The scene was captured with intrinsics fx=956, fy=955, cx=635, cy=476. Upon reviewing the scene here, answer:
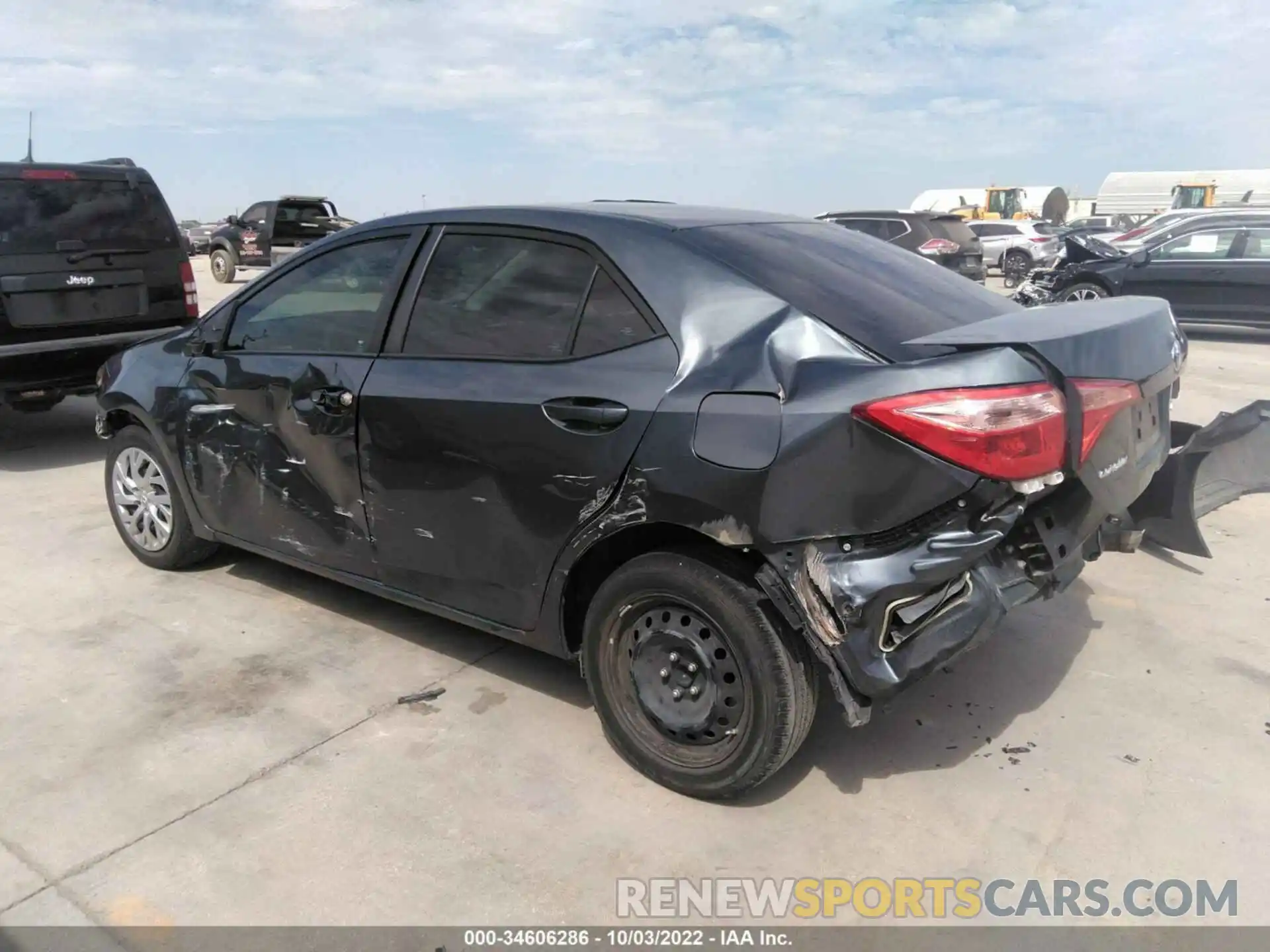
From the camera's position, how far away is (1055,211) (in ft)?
163

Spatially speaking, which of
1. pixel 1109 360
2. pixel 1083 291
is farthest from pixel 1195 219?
pixel 1109 360

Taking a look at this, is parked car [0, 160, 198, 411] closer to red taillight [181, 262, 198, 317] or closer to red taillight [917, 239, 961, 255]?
red taillight [181, 262, 198, 317]

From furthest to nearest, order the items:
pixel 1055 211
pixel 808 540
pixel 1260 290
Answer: pixel 1055 211 < pixel 1260 290 < pixel 808 540

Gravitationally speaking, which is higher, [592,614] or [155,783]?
[592,614]

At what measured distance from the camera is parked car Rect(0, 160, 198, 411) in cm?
626

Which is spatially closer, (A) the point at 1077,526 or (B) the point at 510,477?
(A) the point at 1077,526

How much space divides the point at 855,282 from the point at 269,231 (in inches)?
785

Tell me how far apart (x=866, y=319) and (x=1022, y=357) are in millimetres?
442

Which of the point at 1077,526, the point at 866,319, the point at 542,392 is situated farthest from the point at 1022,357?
the point at 542,392

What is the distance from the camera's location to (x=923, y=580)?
97.7 inches

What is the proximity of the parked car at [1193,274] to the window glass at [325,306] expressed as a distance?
34.1ft

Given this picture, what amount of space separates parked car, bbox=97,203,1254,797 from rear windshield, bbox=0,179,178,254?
12.0 feet

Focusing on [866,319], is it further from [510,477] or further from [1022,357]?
[510,477]
